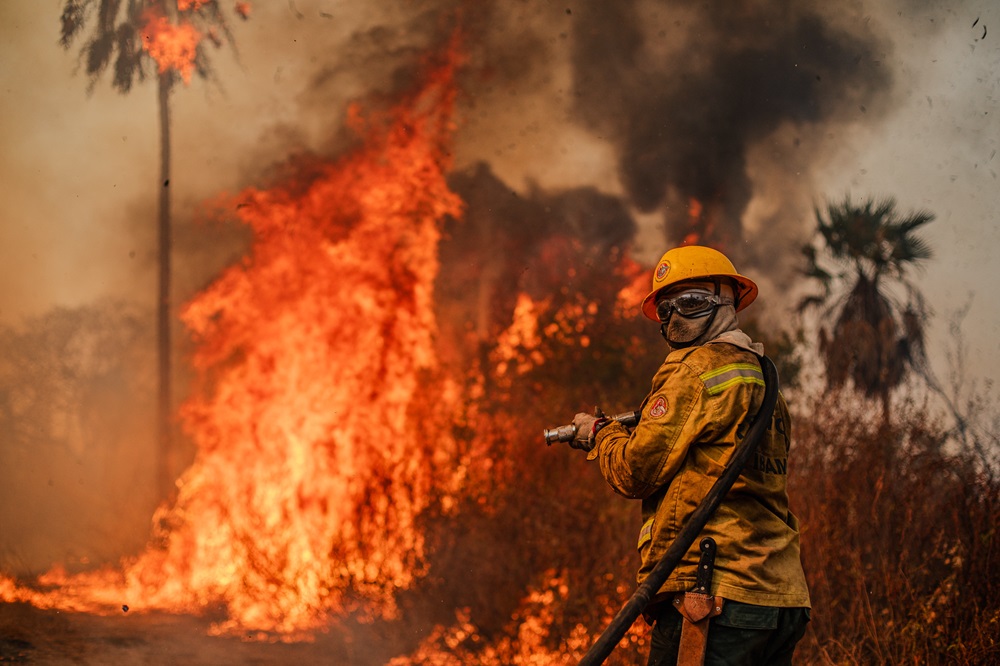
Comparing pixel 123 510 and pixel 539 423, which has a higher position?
pixel 539 423

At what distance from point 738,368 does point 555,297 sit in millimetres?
9074

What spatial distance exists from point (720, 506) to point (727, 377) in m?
0.47

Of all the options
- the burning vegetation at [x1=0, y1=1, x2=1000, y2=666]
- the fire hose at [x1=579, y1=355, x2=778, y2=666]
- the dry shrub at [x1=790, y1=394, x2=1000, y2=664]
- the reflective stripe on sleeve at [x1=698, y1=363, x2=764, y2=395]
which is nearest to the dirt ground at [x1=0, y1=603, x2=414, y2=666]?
the burning vegetation at [x1=0, y1=1, x2=1000, y2=666]

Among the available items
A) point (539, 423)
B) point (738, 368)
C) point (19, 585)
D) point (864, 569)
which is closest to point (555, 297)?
point (539, 423)

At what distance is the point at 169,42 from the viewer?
9867mm

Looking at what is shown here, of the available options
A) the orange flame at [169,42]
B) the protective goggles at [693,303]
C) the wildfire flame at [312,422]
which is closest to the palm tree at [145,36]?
the orange flame at [169,42]

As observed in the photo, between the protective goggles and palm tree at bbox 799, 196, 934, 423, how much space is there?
9.08 metres

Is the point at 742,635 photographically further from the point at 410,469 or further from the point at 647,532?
the point at 410,469

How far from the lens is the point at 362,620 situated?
29.4 ft

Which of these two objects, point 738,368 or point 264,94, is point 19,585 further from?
point 738,368

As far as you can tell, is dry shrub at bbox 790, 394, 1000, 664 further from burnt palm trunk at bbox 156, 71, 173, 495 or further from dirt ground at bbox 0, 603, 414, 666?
burnt palm trunk at bbox 156, 71, 173, 495

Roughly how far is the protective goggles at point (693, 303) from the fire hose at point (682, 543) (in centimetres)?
52

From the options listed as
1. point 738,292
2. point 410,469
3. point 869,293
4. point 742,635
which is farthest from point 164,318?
point 869,293

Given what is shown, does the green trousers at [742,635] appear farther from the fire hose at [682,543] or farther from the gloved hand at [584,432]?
the gloved hand at [584,432]
